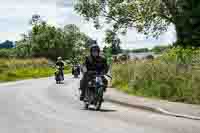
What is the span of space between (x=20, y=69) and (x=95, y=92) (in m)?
50.5

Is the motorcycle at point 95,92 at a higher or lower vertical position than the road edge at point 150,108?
higher

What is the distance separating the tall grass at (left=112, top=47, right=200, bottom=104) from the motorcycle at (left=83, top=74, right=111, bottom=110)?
3.08 m

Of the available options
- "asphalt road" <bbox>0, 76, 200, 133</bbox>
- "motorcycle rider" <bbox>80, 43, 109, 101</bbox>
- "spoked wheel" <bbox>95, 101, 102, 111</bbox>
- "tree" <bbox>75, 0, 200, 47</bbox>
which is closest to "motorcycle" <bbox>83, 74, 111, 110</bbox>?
"spoked wheel" <bbox>95, 101, 102, 111</bbox>

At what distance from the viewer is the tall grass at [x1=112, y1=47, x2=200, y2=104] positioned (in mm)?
19422

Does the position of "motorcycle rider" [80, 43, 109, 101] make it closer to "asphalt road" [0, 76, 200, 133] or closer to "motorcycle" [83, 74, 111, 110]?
"motorcycle" [83, 74, 111, 110]

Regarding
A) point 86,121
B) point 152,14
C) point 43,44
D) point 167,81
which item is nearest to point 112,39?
point 152,14

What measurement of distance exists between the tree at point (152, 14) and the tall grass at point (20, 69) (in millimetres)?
9612

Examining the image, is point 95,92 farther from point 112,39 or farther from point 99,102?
point 112,39

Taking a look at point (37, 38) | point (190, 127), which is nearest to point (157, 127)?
point (190, 127)

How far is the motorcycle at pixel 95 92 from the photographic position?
17.5 m

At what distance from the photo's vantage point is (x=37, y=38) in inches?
5079

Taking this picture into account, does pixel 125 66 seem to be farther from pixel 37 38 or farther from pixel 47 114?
pixel 37 38

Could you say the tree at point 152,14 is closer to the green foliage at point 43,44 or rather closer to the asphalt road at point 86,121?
the asphalt road at point 86,121

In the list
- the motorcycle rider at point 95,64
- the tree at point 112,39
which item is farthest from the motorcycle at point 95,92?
the tree at point 112,39
